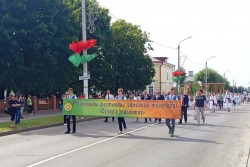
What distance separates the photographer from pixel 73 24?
39.5 metres

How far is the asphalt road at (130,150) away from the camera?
10.8 m

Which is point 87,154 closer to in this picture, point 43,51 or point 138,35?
point 43,51

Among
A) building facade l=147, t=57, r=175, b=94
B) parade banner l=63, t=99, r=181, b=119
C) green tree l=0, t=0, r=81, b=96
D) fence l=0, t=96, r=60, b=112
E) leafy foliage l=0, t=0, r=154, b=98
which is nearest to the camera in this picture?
parade banner l=63, t=99, r=181, b=119

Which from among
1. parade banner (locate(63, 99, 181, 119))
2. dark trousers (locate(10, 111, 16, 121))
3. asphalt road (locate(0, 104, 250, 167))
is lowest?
asphalt road (locate(0, 104, 250, 167))

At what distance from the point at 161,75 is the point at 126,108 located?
248 ft

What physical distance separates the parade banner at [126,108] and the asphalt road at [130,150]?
0.97 meters

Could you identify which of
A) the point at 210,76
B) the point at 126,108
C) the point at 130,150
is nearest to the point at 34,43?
the point at 126,108

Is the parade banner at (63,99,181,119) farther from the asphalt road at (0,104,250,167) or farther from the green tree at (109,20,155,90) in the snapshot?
the green tree at (109,20,155,90)

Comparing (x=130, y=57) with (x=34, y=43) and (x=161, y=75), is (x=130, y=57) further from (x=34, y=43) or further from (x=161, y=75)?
(x=161, y=75)

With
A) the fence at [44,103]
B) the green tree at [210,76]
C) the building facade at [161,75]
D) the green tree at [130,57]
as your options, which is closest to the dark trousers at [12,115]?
the fence at [44,103]

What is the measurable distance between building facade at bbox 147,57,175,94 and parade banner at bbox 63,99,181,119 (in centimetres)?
6841

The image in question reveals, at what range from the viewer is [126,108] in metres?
19.1

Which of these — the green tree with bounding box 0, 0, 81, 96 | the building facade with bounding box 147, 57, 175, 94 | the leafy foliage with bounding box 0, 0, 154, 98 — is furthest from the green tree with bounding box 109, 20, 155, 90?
the building facade with bounding box 147, 57, 175, 94

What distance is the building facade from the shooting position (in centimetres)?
9181
